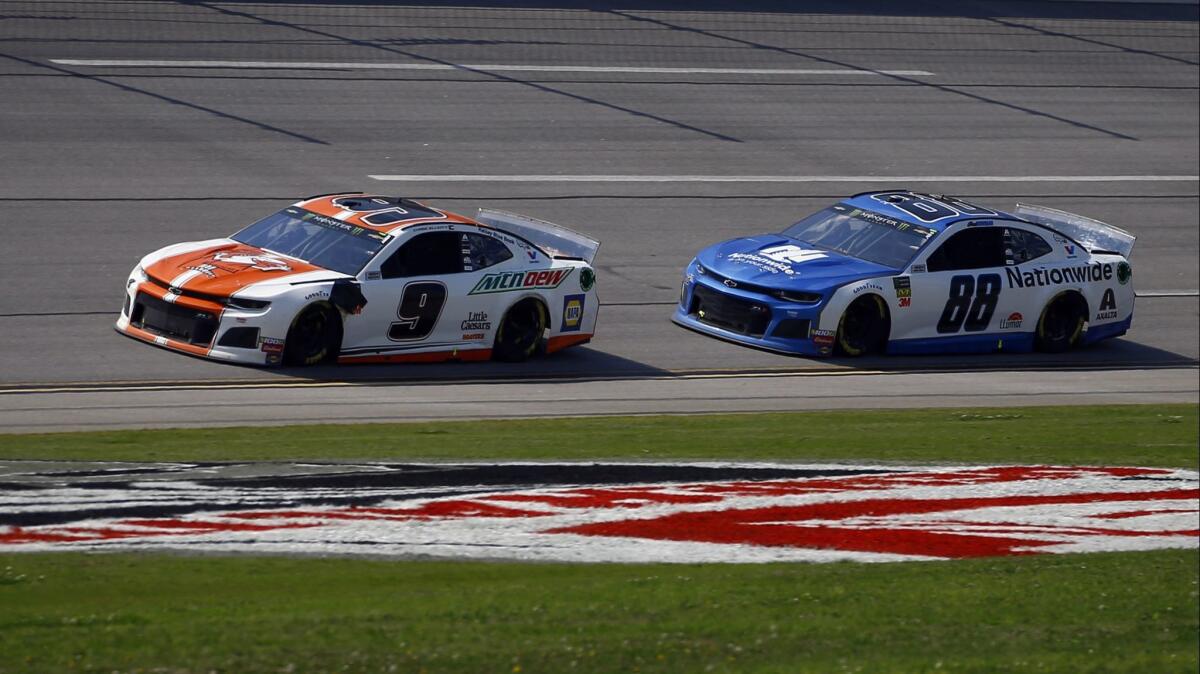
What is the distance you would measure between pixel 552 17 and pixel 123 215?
12.8 metres

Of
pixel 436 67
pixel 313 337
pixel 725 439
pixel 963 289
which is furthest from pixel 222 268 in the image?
pixel 436 67

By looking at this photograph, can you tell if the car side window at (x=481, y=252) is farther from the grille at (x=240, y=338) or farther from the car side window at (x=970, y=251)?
the car side window at (x=970, y=251)

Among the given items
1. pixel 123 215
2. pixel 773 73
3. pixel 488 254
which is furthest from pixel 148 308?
pixel 773 73

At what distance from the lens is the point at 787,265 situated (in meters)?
16.7

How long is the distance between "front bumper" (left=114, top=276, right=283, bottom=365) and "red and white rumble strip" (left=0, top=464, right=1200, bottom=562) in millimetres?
3268

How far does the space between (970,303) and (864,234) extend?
51.6 inches

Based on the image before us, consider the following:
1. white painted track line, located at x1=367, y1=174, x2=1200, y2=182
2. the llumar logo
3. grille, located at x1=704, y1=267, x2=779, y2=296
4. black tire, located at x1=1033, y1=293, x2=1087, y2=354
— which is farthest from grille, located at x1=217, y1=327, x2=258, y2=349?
black tire, located at x1=1033, y1=293, x2=1087, y2=354

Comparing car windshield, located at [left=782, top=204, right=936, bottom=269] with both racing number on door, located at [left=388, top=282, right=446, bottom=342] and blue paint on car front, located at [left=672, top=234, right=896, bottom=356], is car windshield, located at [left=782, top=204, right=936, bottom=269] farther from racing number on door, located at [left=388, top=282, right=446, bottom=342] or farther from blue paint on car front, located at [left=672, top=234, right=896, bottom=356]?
racing number on door, located at [left=388, top=282, right=446, bottom=342]

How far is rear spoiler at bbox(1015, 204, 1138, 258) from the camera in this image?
1836cm

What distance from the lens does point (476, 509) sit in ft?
34.1

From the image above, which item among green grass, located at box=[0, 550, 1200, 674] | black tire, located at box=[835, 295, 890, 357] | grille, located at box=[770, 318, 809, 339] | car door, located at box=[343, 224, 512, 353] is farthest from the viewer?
black tire, located at box=[835, 295, 890, 357]

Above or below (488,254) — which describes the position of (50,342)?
below

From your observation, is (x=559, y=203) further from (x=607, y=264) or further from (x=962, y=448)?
(x=962, y=448)

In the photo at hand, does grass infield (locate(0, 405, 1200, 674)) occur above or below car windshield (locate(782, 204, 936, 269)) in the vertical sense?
below
